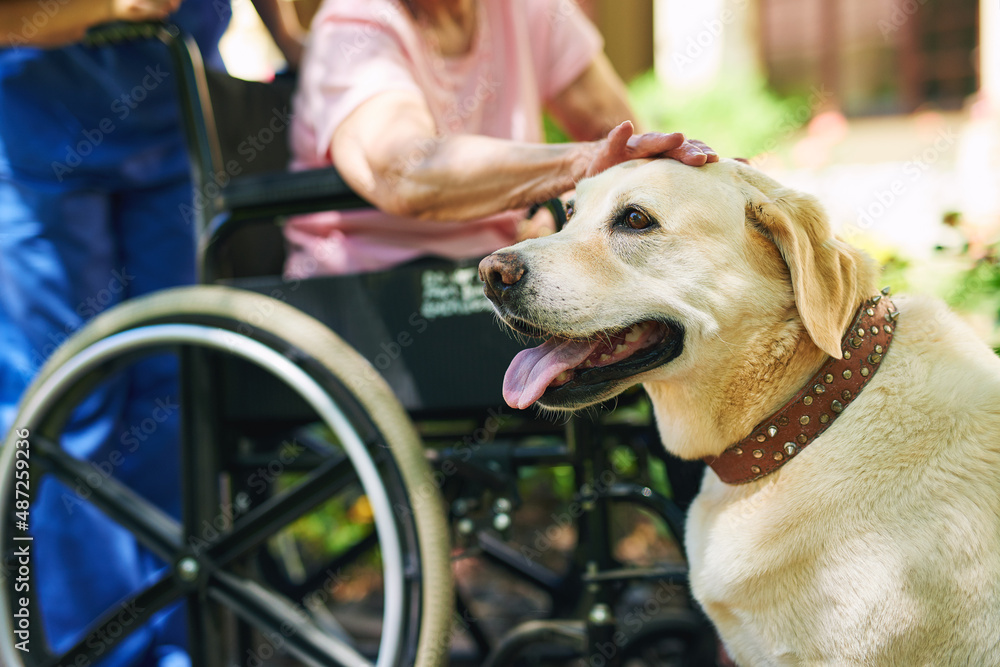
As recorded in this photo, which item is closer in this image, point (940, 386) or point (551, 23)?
point (940, 386)

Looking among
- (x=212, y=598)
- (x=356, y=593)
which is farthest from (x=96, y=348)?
(x=356, y=593)

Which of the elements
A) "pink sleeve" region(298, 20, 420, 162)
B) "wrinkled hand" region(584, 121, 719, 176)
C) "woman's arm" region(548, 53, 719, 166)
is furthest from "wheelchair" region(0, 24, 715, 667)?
"woman's arm" region(548, 53, 719, 166)

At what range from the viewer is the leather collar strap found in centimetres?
126

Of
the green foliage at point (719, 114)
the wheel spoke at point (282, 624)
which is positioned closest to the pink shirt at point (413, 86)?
the wheel spoke at point (282, 624)

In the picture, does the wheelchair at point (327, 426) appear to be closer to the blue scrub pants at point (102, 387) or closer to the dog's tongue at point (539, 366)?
the dog's tongue at point (539, 366)

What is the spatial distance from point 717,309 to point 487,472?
0.63 m

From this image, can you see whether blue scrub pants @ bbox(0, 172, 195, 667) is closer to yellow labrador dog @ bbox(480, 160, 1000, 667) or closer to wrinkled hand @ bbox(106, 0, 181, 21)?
wrinkled hand @ bbox(106, 0, 181, 21)

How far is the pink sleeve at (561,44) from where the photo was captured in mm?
2299

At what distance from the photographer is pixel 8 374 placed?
2.04m

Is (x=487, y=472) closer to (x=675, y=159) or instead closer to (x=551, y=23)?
(x=675, y=159)

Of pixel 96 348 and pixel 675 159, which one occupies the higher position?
pixel 675 159

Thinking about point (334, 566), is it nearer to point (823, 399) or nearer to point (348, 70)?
point (348, 70)

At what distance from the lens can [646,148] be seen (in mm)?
1431

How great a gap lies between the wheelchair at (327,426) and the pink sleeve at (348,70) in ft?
0.75
